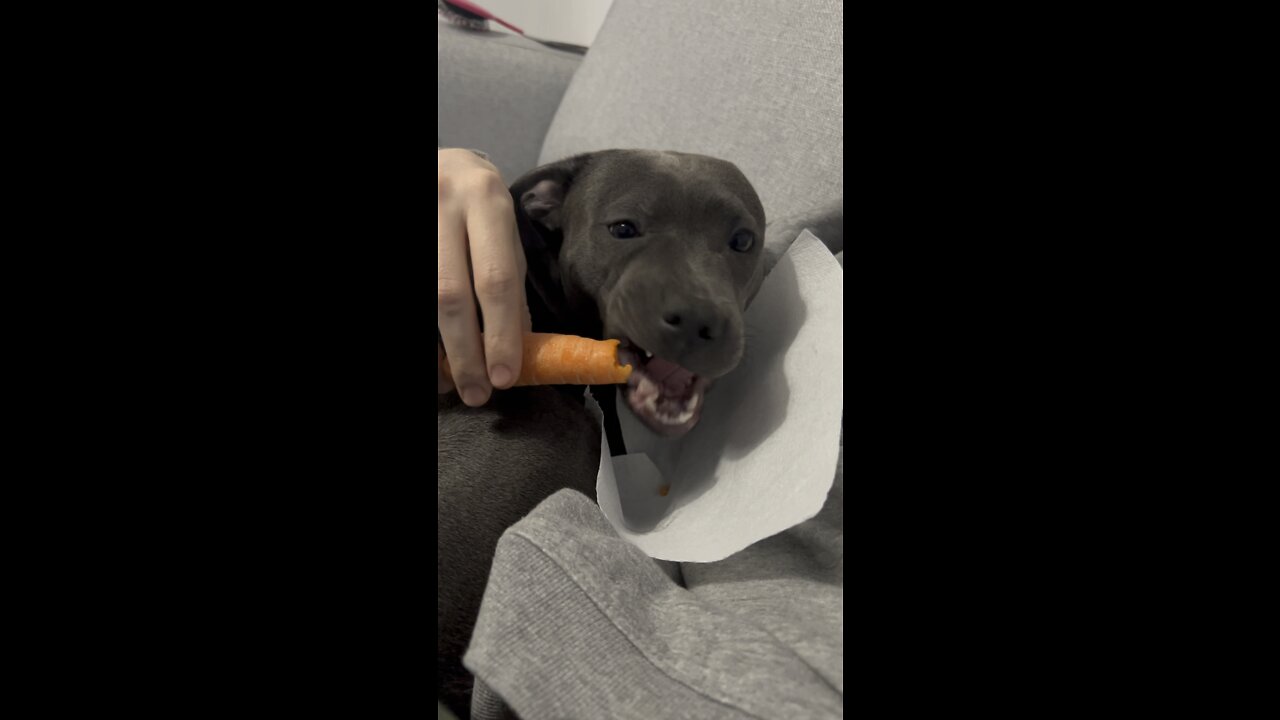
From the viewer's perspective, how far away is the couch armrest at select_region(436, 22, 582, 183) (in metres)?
1.88

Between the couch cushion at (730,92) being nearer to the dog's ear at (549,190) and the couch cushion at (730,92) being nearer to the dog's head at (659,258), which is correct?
the dog's head at (659,258)

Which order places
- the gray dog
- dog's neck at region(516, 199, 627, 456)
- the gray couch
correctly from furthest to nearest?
dog's neck at region(516, 199, 627, 456)
the gray dog
the gray couch

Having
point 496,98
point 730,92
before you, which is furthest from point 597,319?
point 496,98

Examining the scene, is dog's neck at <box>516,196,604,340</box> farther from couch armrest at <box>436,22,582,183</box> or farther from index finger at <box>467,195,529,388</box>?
couch armrest at <box>436,22,582,183</box>

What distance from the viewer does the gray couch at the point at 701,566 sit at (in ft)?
1.83

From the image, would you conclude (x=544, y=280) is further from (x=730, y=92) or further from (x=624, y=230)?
(x=730, y=92)

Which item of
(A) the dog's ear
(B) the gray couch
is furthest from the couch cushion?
(A) the dog's ear

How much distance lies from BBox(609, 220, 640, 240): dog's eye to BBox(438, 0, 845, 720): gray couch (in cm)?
28

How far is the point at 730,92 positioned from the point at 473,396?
2.65ft

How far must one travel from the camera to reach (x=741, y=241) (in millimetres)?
1141

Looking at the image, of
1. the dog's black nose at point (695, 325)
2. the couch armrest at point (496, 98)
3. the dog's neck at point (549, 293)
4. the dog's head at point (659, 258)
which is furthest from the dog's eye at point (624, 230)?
the couch armrest at point (496, 98)

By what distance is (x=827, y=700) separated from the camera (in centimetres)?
56

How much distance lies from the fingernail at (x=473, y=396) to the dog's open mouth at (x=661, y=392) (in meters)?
0.20
